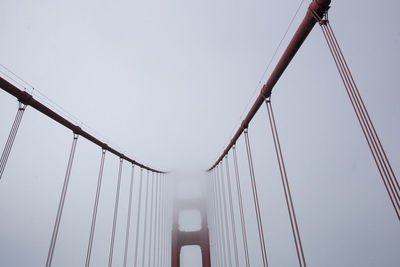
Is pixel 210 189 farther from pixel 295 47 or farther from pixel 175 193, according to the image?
pixel 295 47

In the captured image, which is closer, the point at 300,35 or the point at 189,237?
the point at 300,35

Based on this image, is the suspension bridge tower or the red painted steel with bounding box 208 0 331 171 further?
the suspension bridge tower

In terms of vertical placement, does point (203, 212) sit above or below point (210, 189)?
below

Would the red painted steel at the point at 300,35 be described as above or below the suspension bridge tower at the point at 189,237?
above

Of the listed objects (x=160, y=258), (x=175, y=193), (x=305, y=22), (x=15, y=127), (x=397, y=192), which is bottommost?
(x=160, y=258)

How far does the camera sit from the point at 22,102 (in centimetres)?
244

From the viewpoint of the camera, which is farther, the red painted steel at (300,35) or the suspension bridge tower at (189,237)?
the suspension bridge tower at (189,237)

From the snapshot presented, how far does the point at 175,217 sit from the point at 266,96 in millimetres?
11138

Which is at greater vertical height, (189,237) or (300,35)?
(300,35)

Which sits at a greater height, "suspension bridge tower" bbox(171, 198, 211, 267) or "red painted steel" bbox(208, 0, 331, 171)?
"red painted steel" bbox(208, 0, 331, 171)

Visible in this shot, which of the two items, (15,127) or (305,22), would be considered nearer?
(305,22)

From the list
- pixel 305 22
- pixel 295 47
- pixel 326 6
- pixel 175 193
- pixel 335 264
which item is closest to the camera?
pixel 326 6

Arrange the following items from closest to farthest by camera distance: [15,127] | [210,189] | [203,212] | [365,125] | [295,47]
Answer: [365,125] → [295,47] → [15,127] → [203,212] → [210,189]

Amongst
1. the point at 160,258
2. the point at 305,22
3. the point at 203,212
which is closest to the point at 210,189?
the point at 203,212
